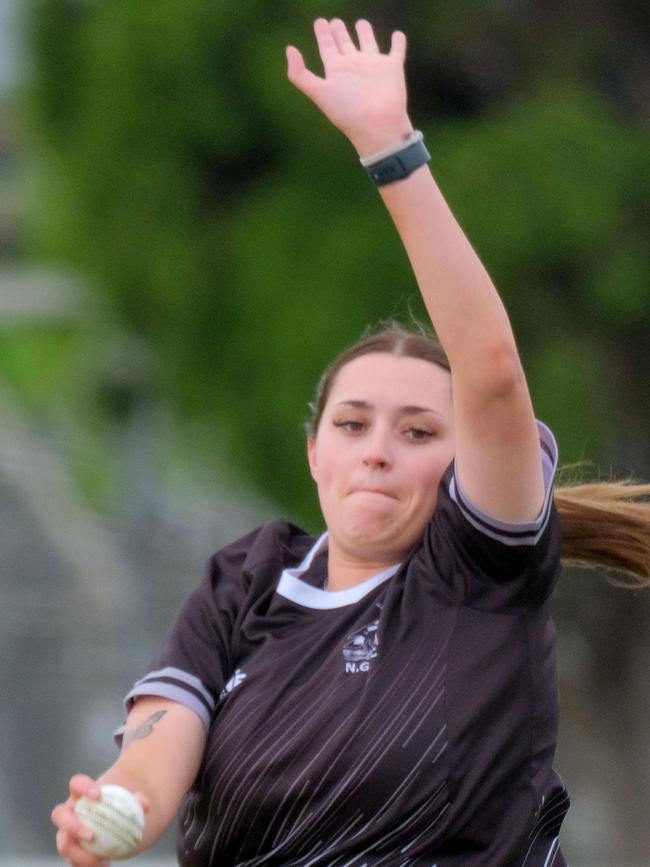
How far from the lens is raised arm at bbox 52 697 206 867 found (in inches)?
93.5

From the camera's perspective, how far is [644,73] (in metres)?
7.46

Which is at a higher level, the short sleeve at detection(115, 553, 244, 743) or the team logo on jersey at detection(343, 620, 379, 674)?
the short sleeve at detection(115, 553, 244, 743)

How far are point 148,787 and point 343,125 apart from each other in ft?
3.05

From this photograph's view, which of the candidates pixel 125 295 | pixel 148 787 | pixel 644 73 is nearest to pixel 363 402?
pixel 148 787

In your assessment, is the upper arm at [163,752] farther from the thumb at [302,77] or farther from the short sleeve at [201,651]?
the thumb at [302,77]

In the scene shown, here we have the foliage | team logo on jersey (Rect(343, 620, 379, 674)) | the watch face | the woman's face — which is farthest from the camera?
the foliage

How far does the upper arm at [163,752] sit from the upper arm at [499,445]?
53 cm

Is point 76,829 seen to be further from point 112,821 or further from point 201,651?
point 201,651

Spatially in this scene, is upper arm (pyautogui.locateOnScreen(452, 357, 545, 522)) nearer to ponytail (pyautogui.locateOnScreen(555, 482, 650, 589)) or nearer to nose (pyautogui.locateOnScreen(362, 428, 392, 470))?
nose (pyautogui.locateOnScreen(362, 428, 392, 470))

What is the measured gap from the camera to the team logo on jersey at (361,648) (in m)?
2.56

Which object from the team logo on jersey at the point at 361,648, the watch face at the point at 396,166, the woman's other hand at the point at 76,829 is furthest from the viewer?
the team logo on jersey at the point at 361,648

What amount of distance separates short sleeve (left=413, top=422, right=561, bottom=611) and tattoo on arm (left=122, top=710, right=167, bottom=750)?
1.46ft

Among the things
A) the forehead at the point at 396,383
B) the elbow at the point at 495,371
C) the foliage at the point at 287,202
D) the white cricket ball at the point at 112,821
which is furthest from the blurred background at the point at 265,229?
the white cricket ball at the point at 112,821

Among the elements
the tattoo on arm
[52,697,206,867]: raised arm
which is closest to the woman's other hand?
[52,697,206,867]: raised arm
